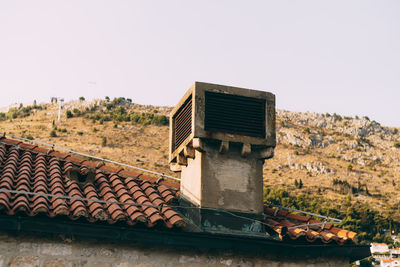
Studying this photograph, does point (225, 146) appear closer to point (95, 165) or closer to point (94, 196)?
point (94, 196)

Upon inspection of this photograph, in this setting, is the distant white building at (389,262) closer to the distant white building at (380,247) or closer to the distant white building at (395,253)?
the distant white building at (395,253)

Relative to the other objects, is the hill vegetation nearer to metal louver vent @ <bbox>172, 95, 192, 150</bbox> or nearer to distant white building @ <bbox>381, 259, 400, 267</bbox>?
distant white building @ <bbox>381, 259, 400, 267</bbox>

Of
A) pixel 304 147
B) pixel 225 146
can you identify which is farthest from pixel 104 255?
pixel 304 147

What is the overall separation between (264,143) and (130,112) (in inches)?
3640

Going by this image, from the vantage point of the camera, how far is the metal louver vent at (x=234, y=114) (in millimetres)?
8781

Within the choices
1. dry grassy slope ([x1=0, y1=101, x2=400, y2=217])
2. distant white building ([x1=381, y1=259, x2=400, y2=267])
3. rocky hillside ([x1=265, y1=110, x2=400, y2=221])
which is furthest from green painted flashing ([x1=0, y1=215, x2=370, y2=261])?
rocky hillside ([x1=265, y1=110, x2=400, y2=221])

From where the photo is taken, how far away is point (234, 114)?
29.5 ft

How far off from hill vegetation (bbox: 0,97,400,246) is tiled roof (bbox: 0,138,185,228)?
45.9m

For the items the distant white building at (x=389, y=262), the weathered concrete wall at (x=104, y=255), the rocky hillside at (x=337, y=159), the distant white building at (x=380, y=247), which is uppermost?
the rocky hillside at (x=337, y=159)

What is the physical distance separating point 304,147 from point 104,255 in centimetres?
8058

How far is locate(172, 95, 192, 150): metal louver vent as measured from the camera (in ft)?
29.8

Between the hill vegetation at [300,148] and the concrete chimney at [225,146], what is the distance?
46020mm

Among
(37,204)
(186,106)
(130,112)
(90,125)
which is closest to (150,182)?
(186,106)

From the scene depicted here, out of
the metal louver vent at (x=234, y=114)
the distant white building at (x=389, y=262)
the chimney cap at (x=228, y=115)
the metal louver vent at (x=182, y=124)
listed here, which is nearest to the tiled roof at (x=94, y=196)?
the metal louver vent at (x=182, y=124)
